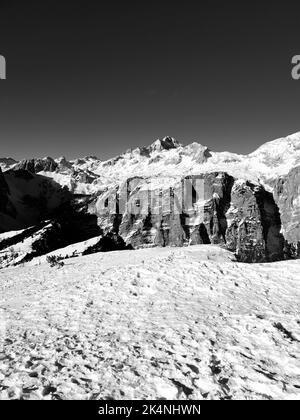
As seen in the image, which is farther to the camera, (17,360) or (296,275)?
(296,275)

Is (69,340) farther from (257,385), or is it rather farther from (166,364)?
(257,385)

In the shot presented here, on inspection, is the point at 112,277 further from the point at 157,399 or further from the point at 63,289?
the point at 157,399

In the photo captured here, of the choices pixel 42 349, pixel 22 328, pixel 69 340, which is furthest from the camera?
pixel 22 328

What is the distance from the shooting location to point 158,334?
1231cm

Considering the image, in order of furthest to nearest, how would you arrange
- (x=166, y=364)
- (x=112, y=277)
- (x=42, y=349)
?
1. (x=112, y=277)
2. (x=42, y=349)
3. (x=166, y=364)

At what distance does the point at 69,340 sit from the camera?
11859 mm

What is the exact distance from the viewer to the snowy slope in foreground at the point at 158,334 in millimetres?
9008

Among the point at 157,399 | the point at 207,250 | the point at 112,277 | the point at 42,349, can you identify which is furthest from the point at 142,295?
the point at 207,250

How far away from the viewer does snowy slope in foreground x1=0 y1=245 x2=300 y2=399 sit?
9008 mm

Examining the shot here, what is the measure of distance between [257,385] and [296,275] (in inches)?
451
